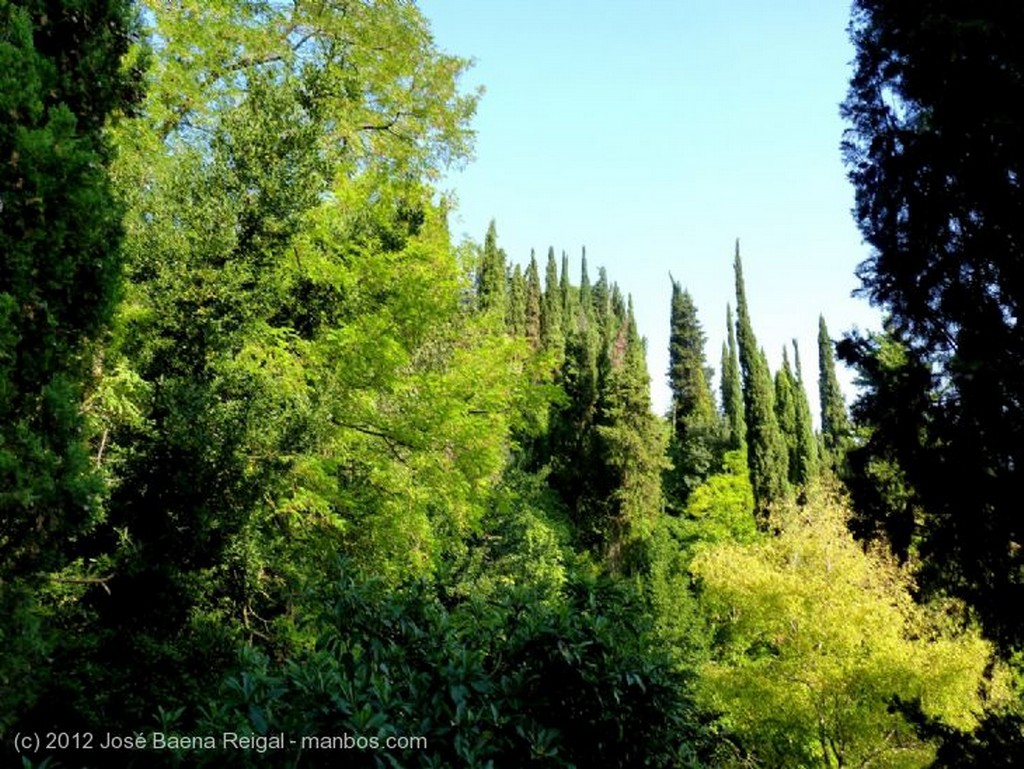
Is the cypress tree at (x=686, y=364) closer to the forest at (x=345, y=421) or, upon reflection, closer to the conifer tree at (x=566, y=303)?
the conifer tree at (x=566, y=303)

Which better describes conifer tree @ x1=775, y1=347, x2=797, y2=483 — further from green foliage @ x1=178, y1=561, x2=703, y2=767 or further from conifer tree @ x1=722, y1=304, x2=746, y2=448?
green foliage @ x1=178, y1=561, x2=703, y2=767

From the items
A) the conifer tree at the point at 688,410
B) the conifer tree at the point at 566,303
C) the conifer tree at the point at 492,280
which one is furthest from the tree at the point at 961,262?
the conifer tree at the point at 566,303

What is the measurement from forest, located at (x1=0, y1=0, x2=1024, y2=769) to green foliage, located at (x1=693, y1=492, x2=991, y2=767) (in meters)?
0.11

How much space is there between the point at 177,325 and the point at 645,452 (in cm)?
2506

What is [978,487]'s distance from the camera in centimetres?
480

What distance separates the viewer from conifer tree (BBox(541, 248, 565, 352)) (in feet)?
146

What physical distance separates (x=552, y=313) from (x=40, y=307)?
4586cm

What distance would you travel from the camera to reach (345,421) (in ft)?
27.0

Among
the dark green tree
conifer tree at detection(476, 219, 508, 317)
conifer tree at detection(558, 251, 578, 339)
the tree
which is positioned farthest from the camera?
conifer tree at detection(558, 251, 578, 339)

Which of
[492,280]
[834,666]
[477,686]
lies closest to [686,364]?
[492,280]

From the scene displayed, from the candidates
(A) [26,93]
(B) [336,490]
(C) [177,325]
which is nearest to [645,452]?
(B) [336,490]

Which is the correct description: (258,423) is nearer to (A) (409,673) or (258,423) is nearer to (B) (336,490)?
(B) (336,490)

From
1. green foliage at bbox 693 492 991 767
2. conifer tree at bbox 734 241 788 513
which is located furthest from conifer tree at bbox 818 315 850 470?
green foliage at bbox 693 492 991 767

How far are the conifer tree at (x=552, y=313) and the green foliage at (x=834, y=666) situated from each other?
27.9 metres
